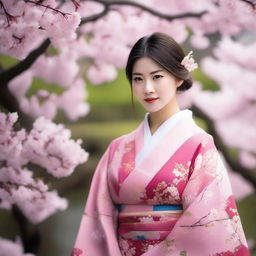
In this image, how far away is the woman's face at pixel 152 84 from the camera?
5.81 ft

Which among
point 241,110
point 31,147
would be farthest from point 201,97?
point 31,147

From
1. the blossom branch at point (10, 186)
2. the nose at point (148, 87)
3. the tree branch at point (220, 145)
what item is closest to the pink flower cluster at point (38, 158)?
the blossom branch at point (10, 186)

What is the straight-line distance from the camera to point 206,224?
168 centimetres

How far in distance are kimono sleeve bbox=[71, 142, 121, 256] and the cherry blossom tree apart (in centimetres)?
44

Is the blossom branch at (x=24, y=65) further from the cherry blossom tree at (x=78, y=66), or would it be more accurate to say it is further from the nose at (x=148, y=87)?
the nose at (x=148, y=87)

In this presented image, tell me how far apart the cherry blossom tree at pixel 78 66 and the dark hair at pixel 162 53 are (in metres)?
0.27

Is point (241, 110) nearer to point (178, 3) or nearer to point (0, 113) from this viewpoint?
point (178, 3)

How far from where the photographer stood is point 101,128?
5.34 metres

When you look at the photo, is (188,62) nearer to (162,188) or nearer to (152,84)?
(152,84)

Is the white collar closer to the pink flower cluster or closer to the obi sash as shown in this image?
the obi sash

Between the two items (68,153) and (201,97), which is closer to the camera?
(68,153)

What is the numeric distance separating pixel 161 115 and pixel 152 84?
0.16 meters

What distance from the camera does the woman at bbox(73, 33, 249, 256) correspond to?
5.55 feet

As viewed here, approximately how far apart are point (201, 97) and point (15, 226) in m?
1.97
